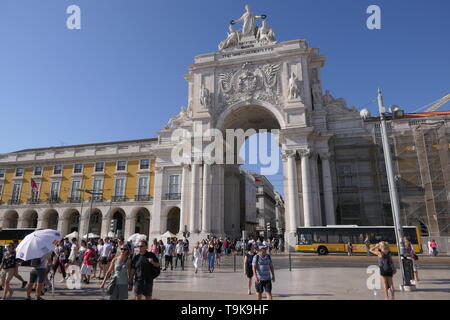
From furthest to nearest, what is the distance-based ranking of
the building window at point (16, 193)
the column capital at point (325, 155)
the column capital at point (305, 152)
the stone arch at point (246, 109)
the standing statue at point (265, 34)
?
the building window at point (16, 193) < the standing statue at point (265, 34) < the stone arch at point (246, 109) < the column capital at point (325, 155) < the column capital at point (305, 152)

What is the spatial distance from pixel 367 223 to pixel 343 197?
3395 mm

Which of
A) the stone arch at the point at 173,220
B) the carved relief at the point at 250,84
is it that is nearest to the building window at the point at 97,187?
the stone arch at the point at 173,220

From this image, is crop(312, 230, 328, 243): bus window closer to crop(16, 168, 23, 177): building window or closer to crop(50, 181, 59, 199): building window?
crop(50, 181, 59, 199): building window

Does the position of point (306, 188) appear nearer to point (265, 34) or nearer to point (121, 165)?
point (265, 34)

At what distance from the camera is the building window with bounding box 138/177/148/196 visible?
131ft

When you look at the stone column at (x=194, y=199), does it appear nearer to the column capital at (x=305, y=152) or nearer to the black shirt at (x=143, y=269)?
the column capital at (x=305, y=152)

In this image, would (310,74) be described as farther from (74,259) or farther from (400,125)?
(74,259)

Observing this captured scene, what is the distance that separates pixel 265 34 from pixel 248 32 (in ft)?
8.08

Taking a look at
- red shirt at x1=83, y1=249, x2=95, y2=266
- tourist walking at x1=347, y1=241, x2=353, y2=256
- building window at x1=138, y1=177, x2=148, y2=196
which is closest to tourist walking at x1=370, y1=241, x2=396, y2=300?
red shirt at x1=83, y1=249, x2=95, y2=266

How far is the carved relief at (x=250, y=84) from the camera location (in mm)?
33562

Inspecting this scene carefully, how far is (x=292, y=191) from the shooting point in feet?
95.9

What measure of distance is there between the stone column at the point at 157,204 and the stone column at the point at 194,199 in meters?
5.54

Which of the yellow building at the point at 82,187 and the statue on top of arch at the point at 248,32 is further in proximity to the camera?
the yellow building at the point at 82,187
